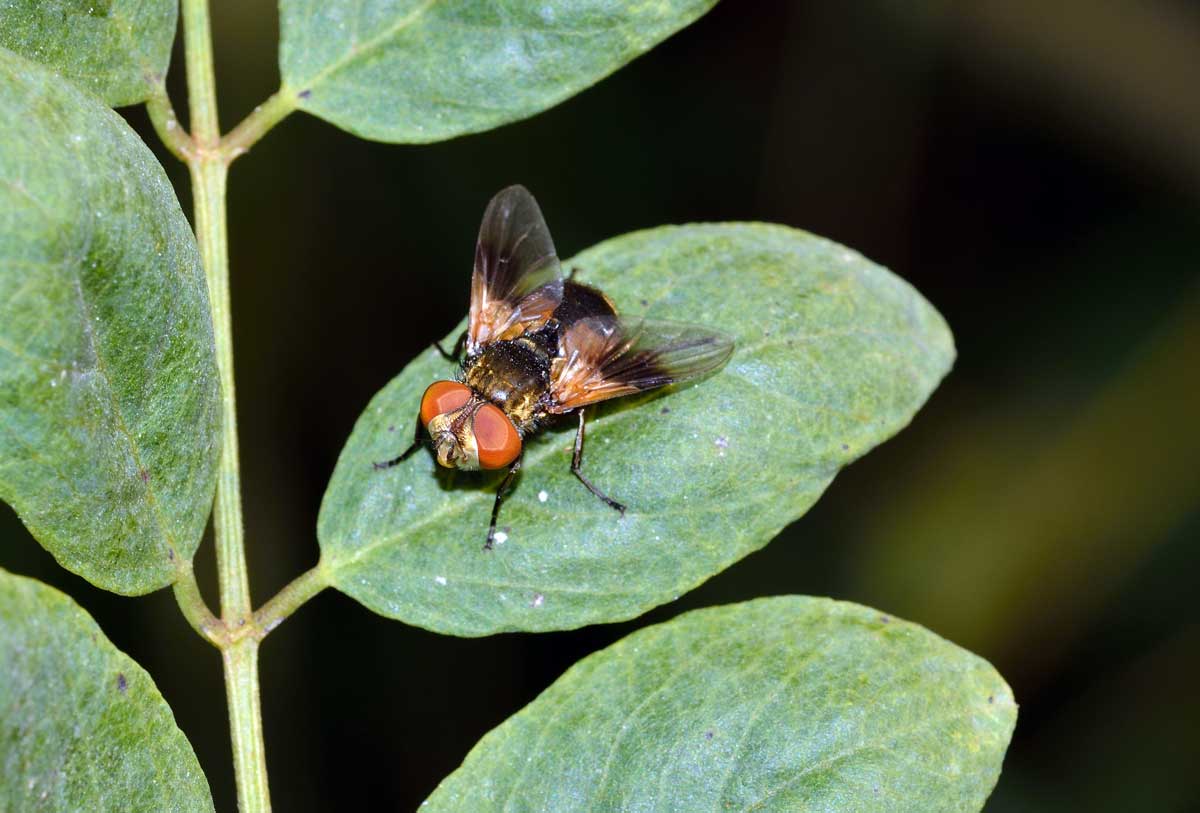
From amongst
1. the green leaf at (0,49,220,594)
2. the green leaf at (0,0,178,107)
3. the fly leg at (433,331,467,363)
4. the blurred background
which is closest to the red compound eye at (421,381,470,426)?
the fly leg at (433,331,467,363)

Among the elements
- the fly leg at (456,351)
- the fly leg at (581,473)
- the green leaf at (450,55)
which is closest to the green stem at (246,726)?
the fly leg at (581,473)

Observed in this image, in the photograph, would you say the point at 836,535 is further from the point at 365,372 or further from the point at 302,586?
the point at 302,586

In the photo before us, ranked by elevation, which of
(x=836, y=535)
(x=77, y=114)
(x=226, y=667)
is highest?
(x=77, y=114)

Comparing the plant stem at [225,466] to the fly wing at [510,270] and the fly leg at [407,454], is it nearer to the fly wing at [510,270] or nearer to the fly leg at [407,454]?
the fly leg at [407,454]

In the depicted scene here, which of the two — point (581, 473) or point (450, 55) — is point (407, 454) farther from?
point (450, 55)

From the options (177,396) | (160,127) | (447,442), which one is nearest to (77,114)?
(177,396)

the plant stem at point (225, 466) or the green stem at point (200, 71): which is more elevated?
the green stem at point (200, 71)

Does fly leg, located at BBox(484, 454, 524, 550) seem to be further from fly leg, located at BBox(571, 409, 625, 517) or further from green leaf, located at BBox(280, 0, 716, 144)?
green leaf, located at BBox(280, 0, 716, 144)
